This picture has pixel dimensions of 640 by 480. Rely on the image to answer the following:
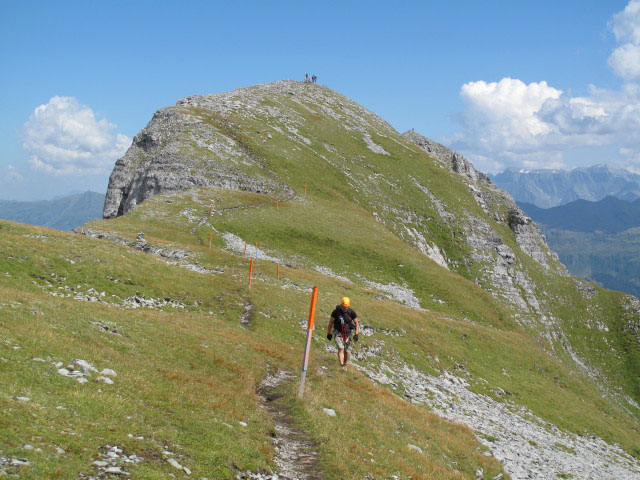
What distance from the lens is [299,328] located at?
111 ft

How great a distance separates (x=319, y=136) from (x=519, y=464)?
122 m

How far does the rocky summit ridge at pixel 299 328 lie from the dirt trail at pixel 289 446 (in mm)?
99

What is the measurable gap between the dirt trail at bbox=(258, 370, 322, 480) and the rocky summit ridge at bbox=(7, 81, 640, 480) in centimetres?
10

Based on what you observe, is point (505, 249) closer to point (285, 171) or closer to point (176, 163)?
point (285, 171)

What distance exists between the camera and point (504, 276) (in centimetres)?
10981

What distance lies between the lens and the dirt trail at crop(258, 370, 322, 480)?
40.5 feet

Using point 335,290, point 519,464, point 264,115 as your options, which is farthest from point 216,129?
point 519,464

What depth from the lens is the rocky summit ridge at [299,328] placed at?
1359 cm

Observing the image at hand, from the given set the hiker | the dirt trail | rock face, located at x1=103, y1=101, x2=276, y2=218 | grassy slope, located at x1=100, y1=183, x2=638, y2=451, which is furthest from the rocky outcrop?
the dirt trail

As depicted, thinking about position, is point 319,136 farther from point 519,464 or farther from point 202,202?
point 519,464

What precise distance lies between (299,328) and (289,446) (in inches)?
788

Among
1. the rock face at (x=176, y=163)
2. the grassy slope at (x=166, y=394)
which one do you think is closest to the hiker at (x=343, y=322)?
the grassy slope at (x=166, y=394)

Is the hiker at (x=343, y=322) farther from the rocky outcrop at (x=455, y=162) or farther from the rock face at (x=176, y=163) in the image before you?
the rocky outcrop at (x=455, y=162)

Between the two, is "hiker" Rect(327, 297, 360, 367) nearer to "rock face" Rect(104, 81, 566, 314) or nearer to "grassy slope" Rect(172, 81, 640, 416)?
"grassy slope" Rect(172, 81, 640, 416)
